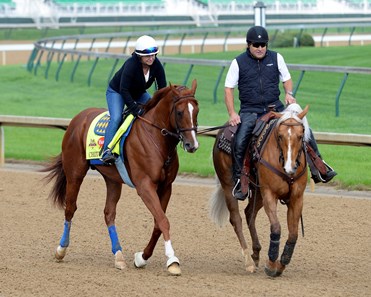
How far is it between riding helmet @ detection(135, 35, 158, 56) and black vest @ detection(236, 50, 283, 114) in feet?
2.93

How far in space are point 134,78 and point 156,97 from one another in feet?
1.08

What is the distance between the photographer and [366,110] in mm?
21828

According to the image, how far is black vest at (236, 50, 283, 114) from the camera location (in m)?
11.3

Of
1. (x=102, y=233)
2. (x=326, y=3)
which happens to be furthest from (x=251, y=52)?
(x=326, y=3)

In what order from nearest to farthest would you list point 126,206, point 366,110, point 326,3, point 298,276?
point 298,276, point 126,206, point 366,110, point 326,3

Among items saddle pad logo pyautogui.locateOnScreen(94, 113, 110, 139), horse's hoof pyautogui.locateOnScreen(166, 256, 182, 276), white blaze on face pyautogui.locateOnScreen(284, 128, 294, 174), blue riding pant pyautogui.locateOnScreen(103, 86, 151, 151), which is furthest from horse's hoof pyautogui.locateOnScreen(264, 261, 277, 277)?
saddle pad logo pyautogui.locateOnScreen(94, 113, 110, 139)

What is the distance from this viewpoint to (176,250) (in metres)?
12.1

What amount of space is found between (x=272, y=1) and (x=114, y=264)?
4292cm

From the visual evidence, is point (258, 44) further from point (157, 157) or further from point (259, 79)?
point (157, 157)

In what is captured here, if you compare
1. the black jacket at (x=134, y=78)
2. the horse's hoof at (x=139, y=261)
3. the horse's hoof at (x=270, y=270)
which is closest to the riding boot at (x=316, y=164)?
the horse's hoof at (x=270, y=270)

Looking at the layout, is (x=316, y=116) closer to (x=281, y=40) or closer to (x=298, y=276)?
(x=298, y=276)

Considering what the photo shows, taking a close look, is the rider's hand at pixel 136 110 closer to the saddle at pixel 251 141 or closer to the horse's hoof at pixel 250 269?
the saddle at pixel 251 141

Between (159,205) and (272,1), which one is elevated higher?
(159,205)

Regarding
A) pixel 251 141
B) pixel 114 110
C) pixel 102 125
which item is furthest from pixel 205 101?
pixel 251 141
